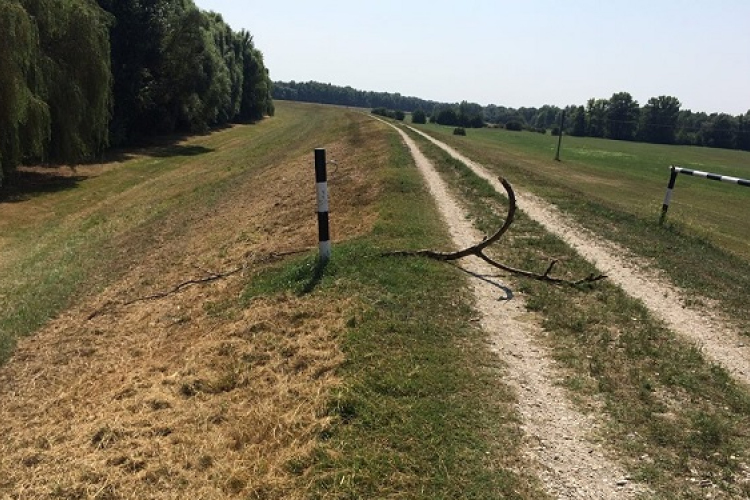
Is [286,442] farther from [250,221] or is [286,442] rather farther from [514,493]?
[250,221]

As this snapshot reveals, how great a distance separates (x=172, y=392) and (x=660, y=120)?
435ft

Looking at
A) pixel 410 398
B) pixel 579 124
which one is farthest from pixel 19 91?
pixel 579 124

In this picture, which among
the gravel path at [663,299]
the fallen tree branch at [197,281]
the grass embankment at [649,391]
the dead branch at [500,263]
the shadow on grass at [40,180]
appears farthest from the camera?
the shadow on grass at [40,180]

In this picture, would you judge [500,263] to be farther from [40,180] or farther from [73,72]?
[40,180]

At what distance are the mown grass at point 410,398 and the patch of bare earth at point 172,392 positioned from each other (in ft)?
0.86

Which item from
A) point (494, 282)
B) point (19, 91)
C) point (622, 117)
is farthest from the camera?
point (622, 117)

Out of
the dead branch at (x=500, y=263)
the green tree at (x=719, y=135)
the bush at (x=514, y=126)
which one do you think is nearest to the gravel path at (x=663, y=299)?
the dead branch at (x=500, y=263)

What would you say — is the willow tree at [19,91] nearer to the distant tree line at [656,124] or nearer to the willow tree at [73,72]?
the willow tree at [73,72]

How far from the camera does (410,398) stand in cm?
461

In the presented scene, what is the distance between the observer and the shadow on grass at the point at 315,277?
7295 millimetres

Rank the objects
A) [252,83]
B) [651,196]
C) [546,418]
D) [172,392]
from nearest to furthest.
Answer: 1. [546,418]
2. [172,392]
3. [651,196]
4. [252,83]

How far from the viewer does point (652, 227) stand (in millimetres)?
12469

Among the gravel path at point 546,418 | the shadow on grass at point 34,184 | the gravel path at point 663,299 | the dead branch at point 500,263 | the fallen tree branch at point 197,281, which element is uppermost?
the dead branch at point 500,263

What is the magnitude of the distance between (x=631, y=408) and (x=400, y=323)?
2.49 meters
